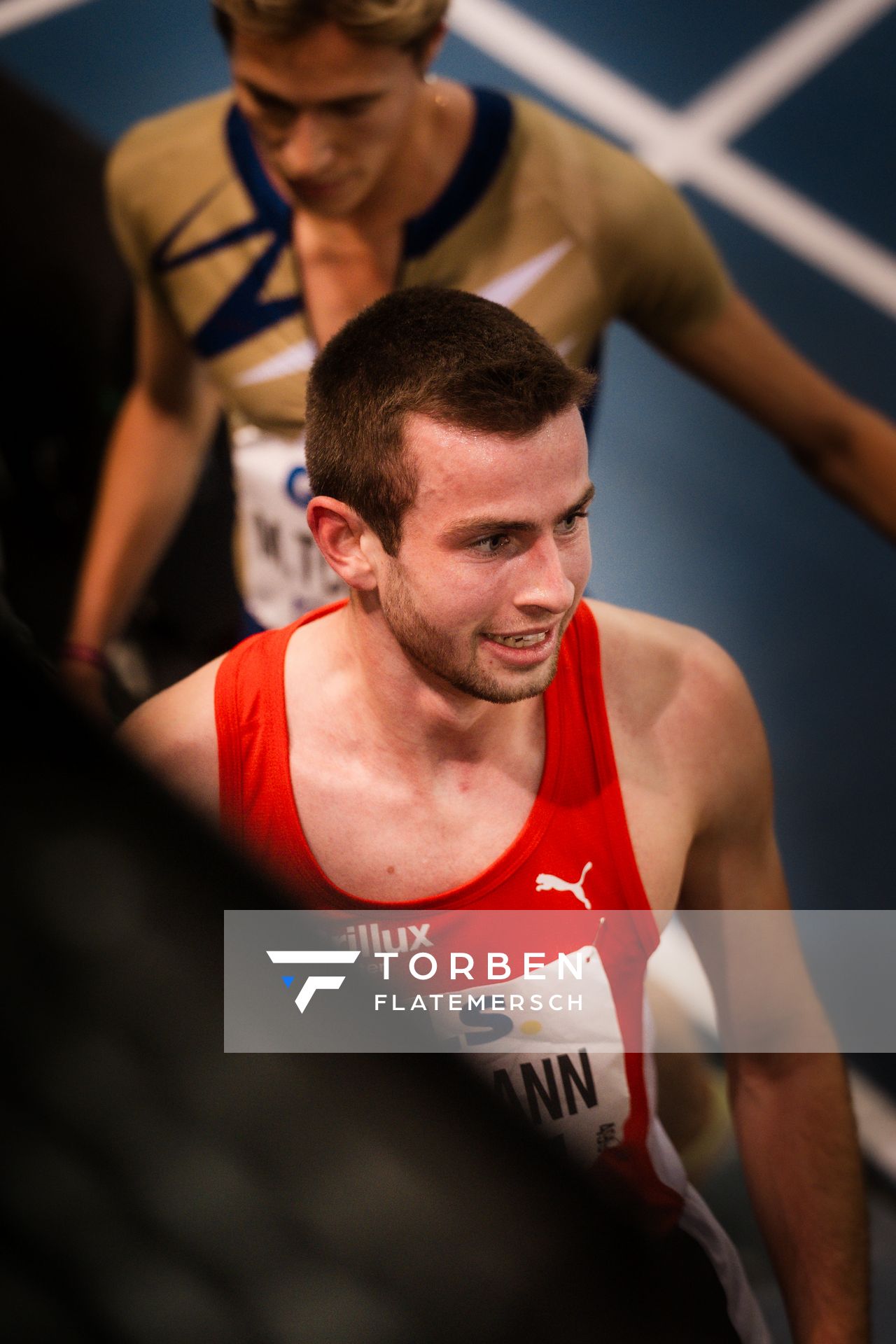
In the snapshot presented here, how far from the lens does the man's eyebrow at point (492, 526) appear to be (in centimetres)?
74

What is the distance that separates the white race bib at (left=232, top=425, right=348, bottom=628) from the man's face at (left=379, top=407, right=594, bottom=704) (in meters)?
0.43

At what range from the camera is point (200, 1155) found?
419 millimetres

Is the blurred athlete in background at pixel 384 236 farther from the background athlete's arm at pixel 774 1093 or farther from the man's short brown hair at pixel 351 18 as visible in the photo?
the background athlete's arm at pixel 774 1093

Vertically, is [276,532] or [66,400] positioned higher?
[66,400]

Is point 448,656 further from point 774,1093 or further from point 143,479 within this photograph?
point 143,479

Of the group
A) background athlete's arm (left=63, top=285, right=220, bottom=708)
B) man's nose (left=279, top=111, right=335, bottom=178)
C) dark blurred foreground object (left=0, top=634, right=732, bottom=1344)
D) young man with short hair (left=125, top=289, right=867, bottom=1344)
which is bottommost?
dark blurred foreground object (left=0, top=634, right=732, bottom=1344)

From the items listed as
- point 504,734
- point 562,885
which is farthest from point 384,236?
point 562,885

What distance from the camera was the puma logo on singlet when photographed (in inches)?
34.9

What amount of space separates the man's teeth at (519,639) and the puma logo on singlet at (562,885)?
0.19 m

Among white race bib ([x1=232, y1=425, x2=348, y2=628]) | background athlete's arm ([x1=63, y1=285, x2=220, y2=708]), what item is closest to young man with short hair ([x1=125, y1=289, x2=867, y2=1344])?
white race bib ([x1=232, y1=425, x2=348, y2=628])

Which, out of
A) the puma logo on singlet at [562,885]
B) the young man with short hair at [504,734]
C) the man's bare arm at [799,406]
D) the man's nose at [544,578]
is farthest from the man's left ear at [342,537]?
the man's bare arm at [799,406]

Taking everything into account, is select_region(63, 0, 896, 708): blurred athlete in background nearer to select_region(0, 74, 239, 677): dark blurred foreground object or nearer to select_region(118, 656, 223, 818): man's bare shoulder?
select_region(0, 74, 239, 677): dark blurred foreground object

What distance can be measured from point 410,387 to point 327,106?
466 mm

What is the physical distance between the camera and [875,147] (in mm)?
1095
